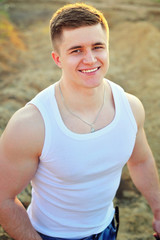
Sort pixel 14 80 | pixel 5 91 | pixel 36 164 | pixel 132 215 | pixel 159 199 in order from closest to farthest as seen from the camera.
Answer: pixel 36 164 < pixel 159 199 < pixel 132 215 < pixel 5 91 < pixel 14 80

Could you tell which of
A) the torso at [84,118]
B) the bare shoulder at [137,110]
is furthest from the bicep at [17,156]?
the bare shoulder at [137,110]

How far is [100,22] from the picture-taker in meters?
1.90

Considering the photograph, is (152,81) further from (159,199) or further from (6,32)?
(159,199)

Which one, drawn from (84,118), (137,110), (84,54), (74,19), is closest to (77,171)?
(84,118)

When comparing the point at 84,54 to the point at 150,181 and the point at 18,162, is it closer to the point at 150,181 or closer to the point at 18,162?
the point at 18,162

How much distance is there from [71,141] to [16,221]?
1.88 ft

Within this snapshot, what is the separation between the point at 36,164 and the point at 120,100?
66cm

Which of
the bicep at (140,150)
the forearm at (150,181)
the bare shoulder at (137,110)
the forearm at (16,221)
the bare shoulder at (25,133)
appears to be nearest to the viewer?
the bare shoulder at (25,133)

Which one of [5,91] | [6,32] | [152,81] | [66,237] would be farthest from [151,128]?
[6,32]

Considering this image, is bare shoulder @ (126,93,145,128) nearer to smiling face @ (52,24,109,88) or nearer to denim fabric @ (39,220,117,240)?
smiling face @ (52,24,109,88)

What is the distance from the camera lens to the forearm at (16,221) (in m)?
1.88

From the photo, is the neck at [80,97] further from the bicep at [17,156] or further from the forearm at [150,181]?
the forearm at [150,181]

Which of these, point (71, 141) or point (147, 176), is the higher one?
point (71, 141)

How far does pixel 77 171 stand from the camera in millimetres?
1853
